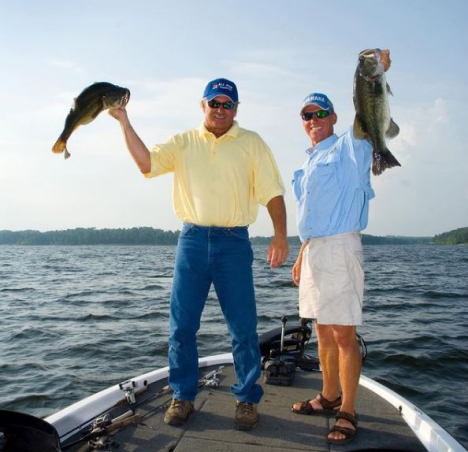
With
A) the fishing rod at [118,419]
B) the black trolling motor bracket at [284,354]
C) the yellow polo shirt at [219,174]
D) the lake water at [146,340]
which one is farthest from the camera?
the lake water at [146,340]

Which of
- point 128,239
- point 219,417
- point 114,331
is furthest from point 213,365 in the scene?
point 128,239

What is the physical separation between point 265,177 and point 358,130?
0.87m

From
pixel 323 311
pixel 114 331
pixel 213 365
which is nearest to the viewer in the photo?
pixel 323 311

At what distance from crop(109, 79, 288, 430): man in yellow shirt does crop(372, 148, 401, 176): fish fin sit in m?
Answer: 0.84

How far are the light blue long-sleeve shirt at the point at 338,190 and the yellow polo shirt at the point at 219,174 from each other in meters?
0.32

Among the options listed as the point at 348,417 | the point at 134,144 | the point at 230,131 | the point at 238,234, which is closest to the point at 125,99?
the point at 134,144

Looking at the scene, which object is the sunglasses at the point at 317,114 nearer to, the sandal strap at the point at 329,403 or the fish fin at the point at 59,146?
the fish fin at the point at 59,146

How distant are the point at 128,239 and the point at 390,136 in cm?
13026

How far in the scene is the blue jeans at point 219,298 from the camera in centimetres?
412

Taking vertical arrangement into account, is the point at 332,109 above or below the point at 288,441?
above

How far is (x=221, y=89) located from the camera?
413 cm

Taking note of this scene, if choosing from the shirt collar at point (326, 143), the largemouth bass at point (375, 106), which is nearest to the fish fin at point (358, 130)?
the largemouth bass at point (375, 106)

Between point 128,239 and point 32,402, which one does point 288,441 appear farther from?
point 128,239

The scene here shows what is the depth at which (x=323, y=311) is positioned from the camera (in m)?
3.99
